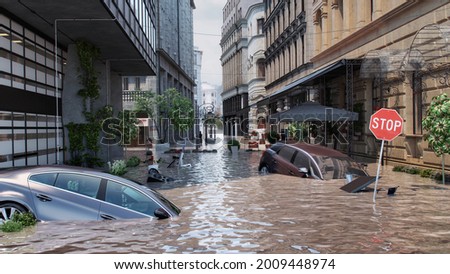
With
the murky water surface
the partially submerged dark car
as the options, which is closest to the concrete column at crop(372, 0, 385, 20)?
the partially submerged dark car

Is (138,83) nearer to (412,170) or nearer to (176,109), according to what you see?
(176,109)

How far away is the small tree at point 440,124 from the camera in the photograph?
14195mm

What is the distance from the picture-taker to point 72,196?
8156mm

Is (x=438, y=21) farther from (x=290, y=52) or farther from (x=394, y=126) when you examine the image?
(x=290, y=52)

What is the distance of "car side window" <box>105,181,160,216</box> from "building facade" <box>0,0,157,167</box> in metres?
7.62

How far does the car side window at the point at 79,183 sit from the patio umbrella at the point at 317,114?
666 inches

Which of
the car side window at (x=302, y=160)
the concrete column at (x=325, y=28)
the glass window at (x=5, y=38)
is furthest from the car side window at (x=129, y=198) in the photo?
the concrete column at (x=325, y=28)

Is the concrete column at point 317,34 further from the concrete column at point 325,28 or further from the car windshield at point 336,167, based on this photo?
the car windshield at point 336,167

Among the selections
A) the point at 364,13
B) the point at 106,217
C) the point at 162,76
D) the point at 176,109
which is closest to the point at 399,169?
the point at 364,13

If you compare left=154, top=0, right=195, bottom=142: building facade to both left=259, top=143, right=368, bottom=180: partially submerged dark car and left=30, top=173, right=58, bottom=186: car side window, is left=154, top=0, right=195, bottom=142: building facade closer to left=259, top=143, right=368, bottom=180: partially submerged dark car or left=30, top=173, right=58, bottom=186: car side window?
left=259, top=143, right=368, bottom=180: partially submerged dark car

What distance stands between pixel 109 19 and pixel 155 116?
29201 millimetres

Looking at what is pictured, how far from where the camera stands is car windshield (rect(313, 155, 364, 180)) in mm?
15312

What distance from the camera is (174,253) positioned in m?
6.88
